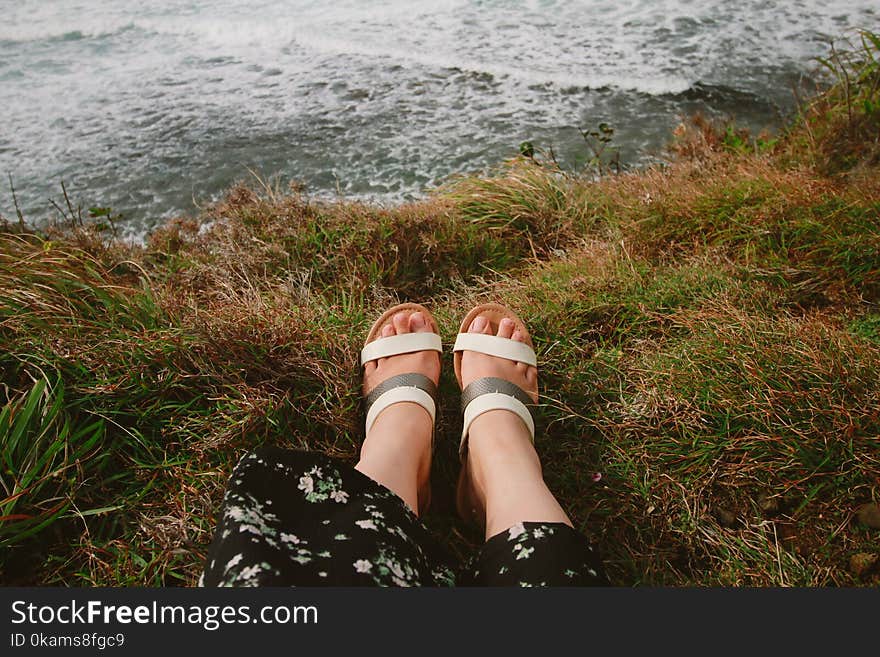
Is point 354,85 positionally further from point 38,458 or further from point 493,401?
point 38,458

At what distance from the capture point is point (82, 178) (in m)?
4.38

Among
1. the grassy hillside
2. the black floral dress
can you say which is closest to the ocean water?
the grassy hillside

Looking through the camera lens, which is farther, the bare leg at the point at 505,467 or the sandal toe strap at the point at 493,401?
the sandal toe strap at the point at 493,401

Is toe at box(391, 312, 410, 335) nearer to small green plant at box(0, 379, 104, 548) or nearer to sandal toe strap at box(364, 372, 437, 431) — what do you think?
sandal toe strap at box(364, 372, 437, 431)

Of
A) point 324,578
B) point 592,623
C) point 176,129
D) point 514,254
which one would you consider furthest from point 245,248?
point 176,129

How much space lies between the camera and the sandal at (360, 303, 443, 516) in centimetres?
185

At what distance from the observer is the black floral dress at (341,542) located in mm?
1150

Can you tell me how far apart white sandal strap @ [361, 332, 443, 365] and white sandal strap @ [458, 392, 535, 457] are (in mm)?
311

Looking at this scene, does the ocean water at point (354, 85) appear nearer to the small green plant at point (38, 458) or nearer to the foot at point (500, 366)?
the foot at point (500, 366)

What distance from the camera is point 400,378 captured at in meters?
1.92

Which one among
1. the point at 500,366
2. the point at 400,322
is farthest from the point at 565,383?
the point at 400,322

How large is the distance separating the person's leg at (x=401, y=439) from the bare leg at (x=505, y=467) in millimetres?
133

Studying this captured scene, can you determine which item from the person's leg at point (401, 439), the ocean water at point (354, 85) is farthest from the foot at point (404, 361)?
the ocean water at point (354, 85)

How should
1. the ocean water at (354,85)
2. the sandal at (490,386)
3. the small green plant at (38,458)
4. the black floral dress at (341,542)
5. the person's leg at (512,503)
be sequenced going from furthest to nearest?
the ocean water at (354,85)
the sandal at (490,386)
the small green plant at (38,458)
the person's leg at (512,503)
the black floral dress at (341,542)
